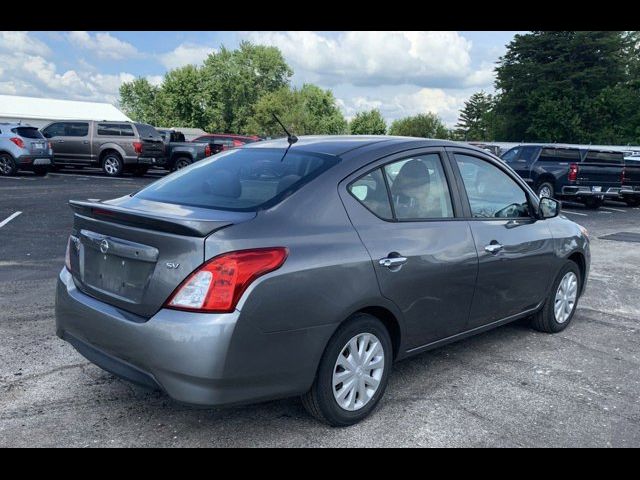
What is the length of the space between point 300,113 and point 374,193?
Answer: 63.7m

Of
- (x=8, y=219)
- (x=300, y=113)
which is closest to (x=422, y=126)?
(x=300, y=113)

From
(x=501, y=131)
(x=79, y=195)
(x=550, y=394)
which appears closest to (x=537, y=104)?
(x=501, y=131)

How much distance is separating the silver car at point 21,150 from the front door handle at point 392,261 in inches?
721

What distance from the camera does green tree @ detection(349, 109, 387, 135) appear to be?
84.9m

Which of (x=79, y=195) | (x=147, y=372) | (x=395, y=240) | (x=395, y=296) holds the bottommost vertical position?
(x=79, y=195)

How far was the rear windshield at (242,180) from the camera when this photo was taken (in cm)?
336

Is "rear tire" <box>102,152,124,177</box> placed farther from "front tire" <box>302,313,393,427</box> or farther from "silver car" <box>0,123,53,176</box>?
"front tire" <box>302,313,393,427</box>

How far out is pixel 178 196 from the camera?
12.0ft

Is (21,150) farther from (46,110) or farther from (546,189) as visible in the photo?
(46,110)

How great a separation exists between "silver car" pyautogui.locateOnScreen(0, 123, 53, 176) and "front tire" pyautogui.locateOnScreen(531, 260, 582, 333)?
17.9 metres

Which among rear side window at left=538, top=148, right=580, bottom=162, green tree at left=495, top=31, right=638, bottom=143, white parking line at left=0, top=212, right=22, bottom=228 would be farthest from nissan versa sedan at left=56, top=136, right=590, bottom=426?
green tree at left=495, top=31, right=638, bottom=143

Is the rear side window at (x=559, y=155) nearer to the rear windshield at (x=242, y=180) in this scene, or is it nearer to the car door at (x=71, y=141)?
the car door at (x=71, y=141)

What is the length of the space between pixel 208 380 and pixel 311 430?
2.74ft
